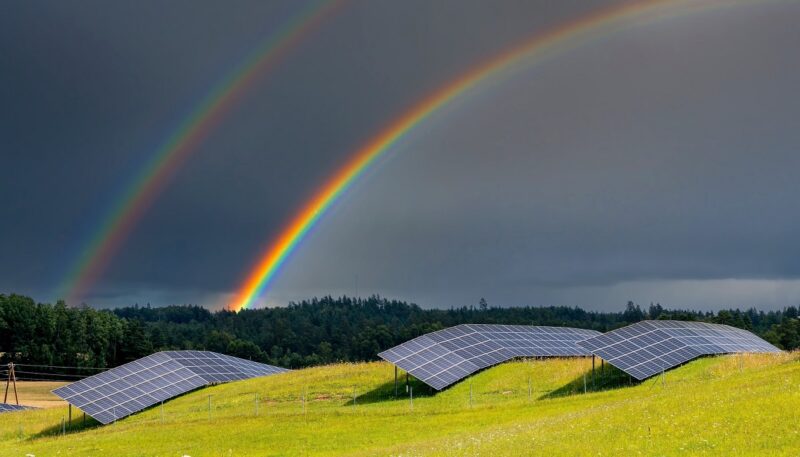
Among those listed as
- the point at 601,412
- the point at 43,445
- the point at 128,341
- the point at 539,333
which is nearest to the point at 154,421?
the point at 43,445

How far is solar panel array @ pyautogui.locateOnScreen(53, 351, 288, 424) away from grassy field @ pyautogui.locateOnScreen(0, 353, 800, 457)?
4.03 feet

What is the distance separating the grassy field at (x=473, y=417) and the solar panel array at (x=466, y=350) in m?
1.38

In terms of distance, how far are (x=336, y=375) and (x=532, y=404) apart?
24.2 metres

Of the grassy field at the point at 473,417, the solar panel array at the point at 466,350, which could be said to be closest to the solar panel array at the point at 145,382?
the grassy field at the point at 473,417

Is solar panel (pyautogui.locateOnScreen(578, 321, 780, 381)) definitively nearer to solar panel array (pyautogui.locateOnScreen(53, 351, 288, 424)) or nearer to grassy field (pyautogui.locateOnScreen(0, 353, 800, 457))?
grassy field (pyautogui.locateOnScreen(0, 353, 800, 457))

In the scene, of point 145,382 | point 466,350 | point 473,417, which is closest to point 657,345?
point 466,350

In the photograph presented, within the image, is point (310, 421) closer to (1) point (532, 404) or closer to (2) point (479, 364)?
(1) point (532, 404)

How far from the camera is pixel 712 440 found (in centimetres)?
2319

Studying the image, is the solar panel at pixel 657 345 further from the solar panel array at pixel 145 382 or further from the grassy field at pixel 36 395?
the grassy field at pixel 36 395

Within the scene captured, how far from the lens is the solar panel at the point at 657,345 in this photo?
55.4 m

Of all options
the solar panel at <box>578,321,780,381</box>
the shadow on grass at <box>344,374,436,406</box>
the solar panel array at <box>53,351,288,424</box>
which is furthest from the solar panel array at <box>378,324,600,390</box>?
the solar panel array at <box>53,351,288,424</box>

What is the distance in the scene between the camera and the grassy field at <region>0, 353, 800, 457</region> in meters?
25.4

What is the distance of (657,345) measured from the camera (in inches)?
2383

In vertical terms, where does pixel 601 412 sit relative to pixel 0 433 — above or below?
above
